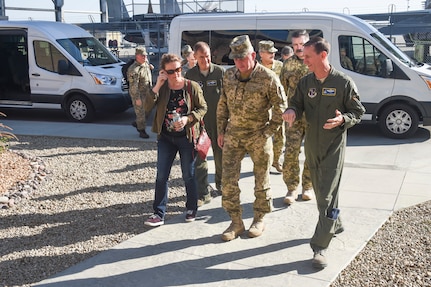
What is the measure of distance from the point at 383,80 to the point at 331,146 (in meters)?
6.22

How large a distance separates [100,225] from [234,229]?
5.06ft

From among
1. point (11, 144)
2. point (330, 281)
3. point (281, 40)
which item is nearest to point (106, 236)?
point (330, 281)

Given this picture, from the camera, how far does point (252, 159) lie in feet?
16.8

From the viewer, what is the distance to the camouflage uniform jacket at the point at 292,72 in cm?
649

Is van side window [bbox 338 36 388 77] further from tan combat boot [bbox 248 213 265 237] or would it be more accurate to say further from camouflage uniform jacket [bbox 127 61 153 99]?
tan combat boot [bbox 248 213 265 237]

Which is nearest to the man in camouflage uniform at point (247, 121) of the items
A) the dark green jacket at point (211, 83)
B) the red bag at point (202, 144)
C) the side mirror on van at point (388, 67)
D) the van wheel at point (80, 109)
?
the red bag at point (202, 144)

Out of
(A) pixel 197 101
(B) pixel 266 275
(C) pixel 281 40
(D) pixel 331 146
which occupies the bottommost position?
(B) pixel 266 275

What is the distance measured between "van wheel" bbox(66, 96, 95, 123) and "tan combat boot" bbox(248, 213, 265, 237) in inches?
330

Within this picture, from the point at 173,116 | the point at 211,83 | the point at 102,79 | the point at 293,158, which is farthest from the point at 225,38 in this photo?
the point at 173,116

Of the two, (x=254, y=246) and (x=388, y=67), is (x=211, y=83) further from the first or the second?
(x=388, y=67)

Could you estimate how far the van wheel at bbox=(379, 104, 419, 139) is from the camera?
10016mm

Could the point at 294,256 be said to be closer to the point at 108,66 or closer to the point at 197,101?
the point at 197,101

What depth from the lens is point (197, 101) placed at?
5504mm

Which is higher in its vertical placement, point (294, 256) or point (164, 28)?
point (164, 28)
